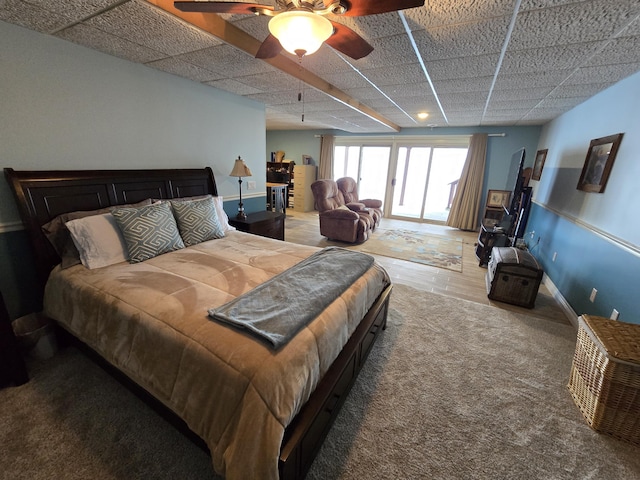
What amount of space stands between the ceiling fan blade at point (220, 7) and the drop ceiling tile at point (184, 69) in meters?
1.29

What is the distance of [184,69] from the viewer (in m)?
2.54

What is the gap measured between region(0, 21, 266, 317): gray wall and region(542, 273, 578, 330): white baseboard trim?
439 cm

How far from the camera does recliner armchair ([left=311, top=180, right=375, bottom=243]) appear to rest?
15.7 feet

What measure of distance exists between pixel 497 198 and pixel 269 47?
18.8 ft

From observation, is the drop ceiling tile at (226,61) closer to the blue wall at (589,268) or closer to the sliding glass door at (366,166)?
the blue wall at (589,268)

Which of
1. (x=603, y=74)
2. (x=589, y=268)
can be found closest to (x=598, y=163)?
(x=603, y=74)

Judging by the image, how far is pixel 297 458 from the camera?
1131 mm

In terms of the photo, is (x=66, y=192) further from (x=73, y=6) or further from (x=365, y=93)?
(x=365, y=93)

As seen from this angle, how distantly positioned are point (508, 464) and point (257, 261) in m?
1.93

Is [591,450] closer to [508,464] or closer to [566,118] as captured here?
[508,464]

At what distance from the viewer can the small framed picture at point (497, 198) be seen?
5.54 meters

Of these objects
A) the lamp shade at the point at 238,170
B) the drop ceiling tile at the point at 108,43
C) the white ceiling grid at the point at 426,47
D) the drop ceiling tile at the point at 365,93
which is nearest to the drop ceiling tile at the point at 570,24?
the white ceiling grid at the point at 426,47

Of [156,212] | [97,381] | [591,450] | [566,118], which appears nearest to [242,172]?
[156,212]

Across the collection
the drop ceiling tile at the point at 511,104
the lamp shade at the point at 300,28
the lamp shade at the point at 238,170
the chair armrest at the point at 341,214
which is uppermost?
the drop ceiling tile at the point at 511,104
